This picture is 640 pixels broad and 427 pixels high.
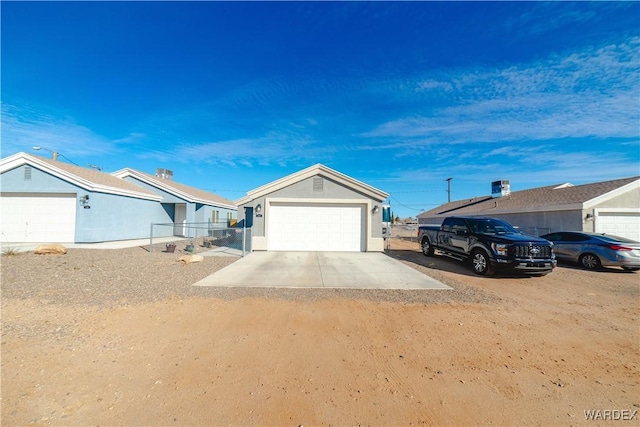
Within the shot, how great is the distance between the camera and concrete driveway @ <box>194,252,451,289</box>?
6.89 metres

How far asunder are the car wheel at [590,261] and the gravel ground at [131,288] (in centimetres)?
650

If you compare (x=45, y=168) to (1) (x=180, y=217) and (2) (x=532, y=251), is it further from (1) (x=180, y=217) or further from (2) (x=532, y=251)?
(2) (x=532, y=251)

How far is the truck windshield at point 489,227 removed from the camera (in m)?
9.12

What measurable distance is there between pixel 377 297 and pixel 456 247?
574 cm

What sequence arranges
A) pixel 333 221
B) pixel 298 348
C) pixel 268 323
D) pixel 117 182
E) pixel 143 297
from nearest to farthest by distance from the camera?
1. pixel 298 348
2. pixel 268 323
3. pixel 143 297
4. pixel 333 221
5. pixel 117 182

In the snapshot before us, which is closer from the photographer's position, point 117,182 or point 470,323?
point 470,323

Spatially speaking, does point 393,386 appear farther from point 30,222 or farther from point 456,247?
point 30,222

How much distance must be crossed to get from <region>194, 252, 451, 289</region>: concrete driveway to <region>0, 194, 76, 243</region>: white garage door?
10.5 metres

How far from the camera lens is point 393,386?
2916 mm

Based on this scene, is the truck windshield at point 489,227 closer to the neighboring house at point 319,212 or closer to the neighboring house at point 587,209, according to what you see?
the neighboring house at point 319,212

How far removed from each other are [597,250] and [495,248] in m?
5.06

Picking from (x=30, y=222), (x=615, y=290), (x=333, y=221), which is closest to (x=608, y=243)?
(x=615, y=290)

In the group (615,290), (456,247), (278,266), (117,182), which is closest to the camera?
(615,290)

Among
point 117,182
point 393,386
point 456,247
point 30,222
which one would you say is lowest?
point 393,386
